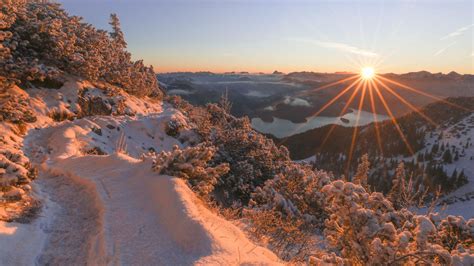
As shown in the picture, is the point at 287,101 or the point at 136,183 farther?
the point at 287,101

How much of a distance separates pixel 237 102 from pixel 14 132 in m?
182

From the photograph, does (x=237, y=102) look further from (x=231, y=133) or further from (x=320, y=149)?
(x=231, y=133)

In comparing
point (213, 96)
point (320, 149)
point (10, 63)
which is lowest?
point (320, 149)

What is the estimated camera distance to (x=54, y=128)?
14.6 metres

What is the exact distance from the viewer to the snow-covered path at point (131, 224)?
16.9ft

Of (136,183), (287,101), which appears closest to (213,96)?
(287,101)

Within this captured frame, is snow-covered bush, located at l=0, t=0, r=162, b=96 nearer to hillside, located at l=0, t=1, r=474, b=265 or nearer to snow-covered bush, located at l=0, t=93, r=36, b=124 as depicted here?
hillside, located at l=0, t=1, r=474, b=265

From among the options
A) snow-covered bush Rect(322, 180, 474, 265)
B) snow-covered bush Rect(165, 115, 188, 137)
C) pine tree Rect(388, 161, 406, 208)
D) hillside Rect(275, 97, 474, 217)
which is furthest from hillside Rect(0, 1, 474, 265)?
hillside Rect(275, 97, 474, 217)

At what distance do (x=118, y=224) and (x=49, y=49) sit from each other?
1721cm

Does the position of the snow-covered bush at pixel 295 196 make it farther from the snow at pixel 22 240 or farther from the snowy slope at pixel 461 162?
the snowy slope at pixel 461 162

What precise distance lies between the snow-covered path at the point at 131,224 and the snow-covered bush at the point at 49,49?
29.4 feet

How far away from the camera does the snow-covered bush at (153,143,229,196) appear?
8.75 metres

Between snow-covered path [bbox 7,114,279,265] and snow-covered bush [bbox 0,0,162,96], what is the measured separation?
29.4ft

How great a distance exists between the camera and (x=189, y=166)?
9023 millimetres
